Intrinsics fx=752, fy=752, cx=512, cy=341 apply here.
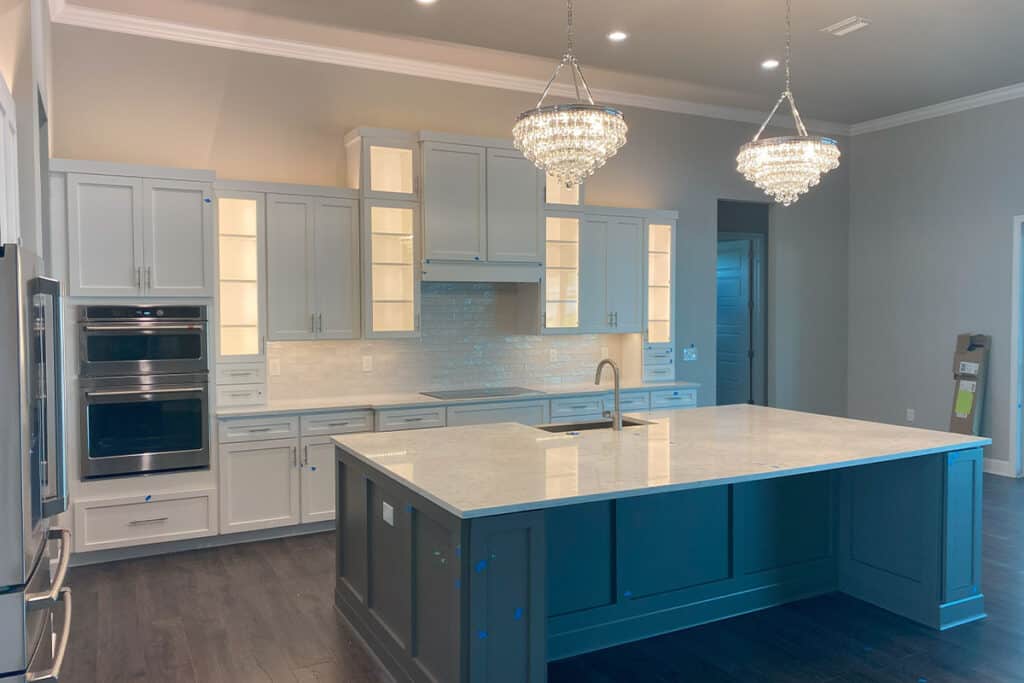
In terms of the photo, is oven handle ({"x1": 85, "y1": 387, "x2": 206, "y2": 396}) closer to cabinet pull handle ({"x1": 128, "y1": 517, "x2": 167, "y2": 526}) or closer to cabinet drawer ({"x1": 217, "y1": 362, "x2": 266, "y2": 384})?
cabinet drawer ({"x1": 217, "y1": 362, "x2": 266, "y2": 384})

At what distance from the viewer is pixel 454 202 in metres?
5.61

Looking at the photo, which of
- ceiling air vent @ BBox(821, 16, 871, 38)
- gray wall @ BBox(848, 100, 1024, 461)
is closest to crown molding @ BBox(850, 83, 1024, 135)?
gray wall @ BBox(848, 100, 1024, 461)

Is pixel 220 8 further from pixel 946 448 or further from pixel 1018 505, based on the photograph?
pixel 1018 505

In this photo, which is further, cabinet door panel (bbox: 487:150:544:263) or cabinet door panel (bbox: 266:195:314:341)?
cabinet door panel (bbox: 487:150:544:263)

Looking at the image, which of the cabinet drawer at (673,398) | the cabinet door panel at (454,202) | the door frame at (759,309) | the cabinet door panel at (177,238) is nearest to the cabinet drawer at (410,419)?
the cabinet door panel at (454,202)

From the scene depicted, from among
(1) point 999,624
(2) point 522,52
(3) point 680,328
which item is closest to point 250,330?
(2) point 522,52

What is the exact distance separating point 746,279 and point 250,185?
5.17m

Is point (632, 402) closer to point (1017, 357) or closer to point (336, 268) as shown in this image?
point (336, 268)

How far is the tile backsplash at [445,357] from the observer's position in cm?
557

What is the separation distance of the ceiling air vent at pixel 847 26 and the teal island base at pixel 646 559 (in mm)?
2941

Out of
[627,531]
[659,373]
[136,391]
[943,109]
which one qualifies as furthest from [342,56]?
[943,109]

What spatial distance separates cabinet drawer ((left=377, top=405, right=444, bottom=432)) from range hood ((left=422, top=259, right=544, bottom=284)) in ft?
3.18

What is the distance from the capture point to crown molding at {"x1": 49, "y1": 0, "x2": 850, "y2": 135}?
4.84m

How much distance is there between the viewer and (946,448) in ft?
11.4
